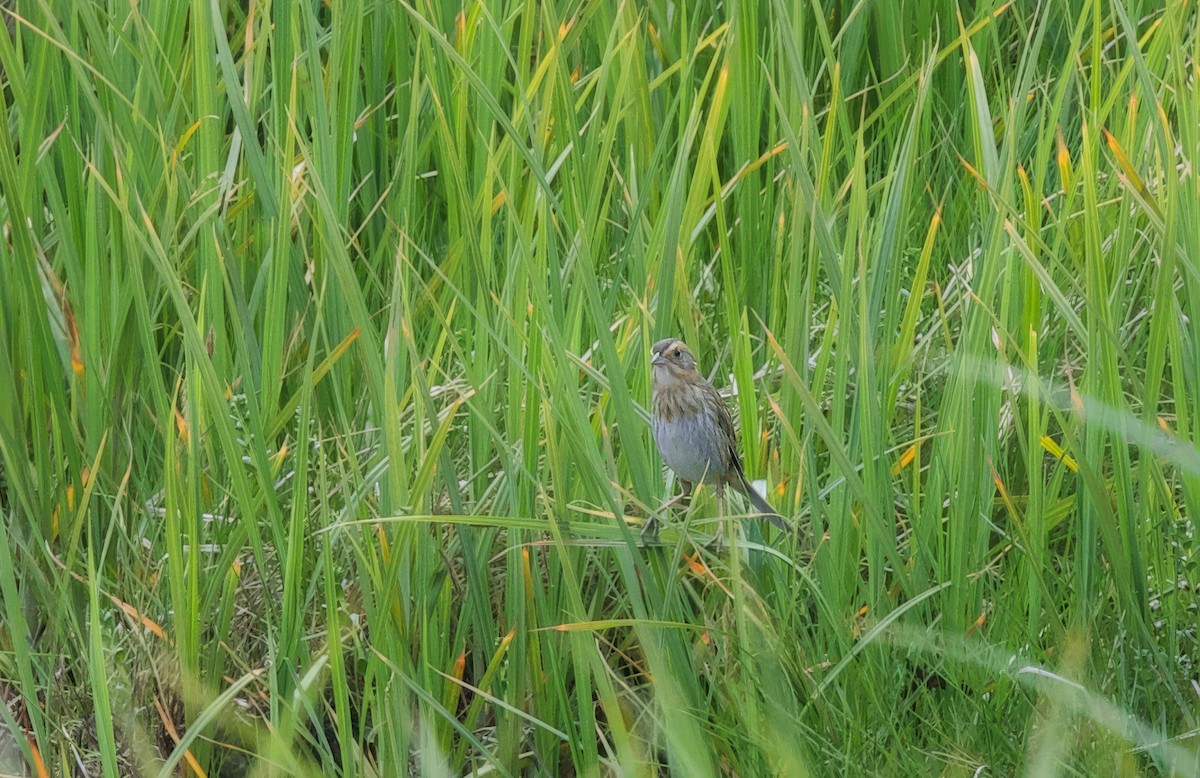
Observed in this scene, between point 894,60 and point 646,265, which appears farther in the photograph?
point 894,60

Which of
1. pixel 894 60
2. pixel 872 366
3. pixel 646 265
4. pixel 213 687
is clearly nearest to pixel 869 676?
pixel 872 366

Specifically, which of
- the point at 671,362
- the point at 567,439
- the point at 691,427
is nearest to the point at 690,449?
the point at 691,427

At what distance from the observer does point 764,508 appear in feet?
7.34

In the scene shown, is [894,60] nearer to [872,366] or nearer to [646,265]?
[646,265]

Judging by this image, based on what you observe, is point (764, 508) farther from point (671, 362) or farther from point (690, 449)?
point (671, 362)

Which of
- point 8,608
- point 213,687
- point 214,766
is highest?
point 8,608

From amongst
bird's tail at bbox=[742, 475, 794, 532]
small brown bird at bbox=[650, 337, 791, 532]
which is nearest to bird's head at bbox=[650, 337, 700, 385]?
small brown bird at bbox=[650, 337, 791, 532]

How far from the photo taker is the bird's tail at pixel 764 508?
2139mm

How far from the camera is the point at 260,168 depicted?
8.05ft

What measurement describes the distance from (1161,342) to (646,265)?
887 millimetres

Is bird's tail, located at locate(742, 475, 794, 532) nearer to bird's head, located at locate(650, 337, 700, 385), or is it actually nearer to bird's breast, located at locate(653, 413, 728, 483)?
bird's breast, located at locate(653, 413, 728, 483)

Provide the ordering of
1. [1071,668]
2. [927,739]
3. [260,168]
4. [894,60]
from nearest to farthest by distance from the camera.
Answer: [1071,668], [927,739], [260,168], [894,60]

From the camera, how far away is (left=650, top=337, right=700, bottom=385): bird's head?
2.33m

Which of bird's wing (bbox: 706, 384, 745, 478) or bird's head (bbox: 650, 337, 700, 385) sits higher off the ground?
bird's head (bbox: 650, 337, 700, 385)
